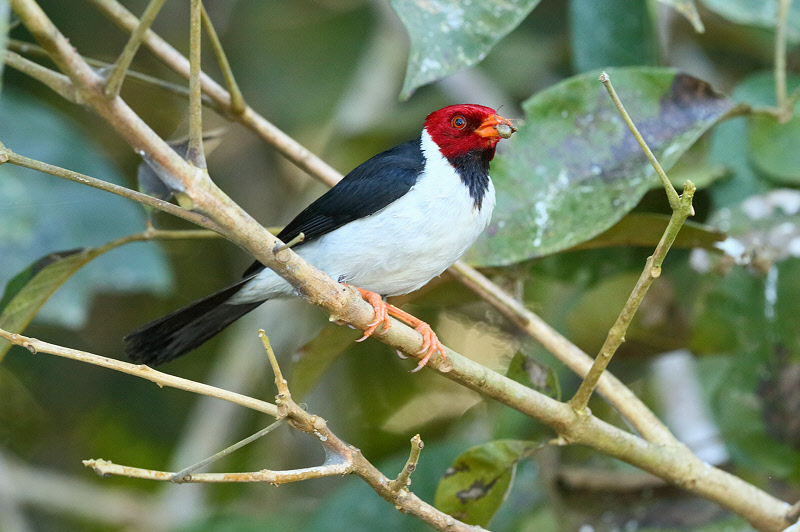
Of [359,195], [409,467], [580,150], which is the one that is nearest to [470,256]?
[359,195]

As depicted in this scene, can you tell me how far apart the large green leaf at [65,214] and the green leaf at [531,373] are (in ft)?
5.25

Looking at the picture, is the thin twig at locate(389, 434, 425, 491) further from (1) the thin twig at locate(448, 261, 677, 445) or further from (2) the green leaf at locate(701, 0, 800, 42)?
(2) the green leaf at locate(701, 0, 800, 42)

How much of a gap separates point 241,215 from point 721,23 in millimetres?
3233

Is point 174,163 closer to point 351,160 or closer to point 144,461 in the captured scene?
point 351,160

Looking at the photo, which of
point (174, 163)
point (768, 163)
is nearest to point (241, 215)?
point (174, 163)

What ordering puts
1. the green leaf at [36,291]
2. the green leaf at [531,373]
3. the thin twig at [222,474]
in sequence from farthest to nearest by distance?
the green leaf at [531,373] → the green leaf at [36,291] → the thin twig at [222,474]

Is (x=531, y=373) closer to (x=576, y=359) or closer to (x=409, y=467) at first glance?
(x=576, y=359)

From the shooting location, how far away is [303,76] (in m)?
4.76

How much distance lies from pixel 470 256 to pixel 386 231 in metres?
0.28

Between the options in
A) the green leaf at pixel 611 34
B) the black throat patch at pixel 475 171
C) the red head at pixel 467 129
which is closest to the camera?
the black throat patch at pixel 475 171

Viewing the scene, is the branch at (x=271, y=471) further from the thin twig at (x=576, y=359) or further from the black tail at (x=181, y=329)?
the black tail at (x=181, y=329)

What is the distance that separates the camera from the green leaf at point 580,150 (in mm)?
2484

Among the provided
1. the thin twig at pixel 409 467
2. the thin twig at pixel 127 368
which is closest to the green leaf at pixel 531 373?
the thin twig at pixel 409 467

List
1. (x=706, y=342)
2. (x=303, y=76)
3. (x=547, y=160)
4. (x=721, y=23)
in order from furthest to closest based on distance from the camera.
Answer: (x=303, y=76) → (x=721, y=23) → (x=706, y=342) → (x=547, y=160)
